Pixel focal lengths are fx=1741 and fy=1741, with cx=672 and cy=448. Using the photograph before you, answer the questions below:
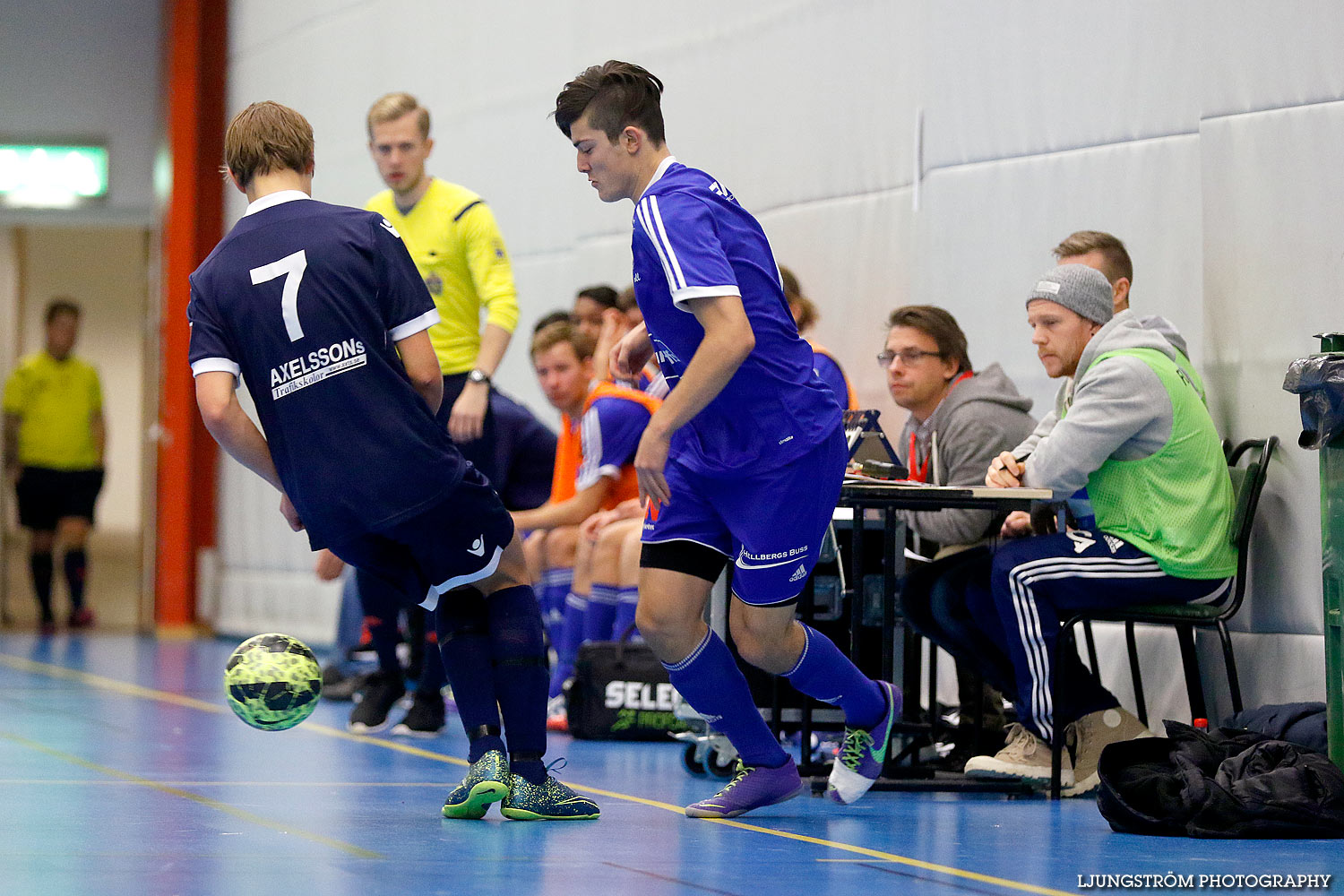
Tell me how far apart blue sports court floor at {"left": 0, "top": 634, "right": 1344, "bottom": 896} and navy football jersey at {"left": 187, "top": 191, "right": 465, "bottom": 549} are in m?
0.78

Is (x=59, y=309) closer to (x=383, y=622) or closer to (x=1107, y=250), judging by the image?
(x=383, y=622)

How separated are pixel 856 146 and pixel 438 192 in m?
2.02

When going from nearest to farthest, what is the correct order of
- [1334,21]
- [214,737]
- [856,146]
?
[1334,21] < [214,737] < [856,146]

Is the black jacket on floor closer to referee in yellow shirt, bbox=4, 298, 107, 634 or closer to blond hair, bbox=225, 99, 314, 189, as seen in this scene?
blond hair, bbox=225, 99, 314, 189

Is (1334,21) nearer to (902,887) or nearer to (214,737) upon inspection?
(902,887)

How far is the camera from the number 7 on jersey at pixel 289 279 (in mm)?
4004

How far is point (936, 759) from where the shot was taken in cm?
567

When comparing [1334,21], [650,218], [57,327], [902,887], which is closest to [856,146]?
[1334,21]

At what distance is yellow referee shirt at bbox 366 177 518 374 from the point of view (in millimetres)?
6500

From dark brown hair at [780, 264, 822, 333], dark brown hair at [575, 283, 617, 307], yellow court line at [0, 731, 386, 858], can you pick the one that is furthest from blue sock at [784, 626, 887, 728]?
dark brown hair at [575, 283, 617, 307]

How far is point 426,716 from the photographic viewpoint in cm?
645

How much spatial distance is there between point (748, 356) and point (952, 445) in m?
1.65

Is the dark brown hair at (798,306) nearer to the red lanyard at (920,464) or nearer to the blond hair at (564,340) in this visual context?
the red lanyard at (920,464)

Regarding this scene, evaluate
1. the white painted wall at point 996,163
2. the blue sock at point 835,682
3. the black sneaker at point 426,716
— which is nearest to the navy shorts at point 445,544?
the blue sock at point 835,682
